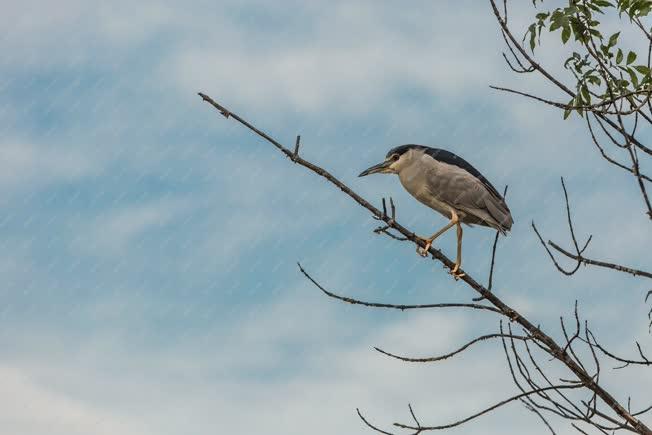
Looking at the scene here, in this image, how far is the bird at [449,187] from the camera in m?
7.20

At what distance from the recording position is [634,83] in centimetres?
459

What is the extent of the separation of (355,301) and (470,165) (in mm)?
3697

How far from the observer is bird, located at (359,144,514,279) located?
7.20m

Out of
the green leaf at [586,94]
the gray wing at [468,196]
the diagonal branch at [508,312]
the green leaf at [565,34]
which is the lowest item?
the diagonal branch at [508,312]

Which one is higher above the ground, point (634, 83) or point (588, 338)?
point (634, 83)

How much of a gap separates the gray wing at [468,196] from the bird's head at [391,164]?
10.7 inches

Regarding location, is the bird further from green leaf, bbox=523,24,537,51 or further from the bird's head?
green leaf, bbox=523,24,537,51

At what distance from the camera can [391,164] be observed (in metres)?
7.41

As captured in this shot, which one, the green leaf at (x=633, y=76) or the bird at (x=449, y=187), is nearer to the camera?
the green leaf at (x=633, y=76)

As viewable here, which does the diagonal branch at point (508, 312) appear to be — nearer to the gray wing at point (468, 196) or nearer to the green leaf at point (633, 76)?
the green leaf at point (633, 76)

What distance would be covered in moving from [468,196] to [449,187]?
201 millimetres

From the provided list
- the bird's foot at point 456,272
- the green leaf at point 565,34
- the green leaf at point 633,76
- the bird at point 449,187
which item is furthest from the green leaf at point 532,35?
the bird at point 449,187

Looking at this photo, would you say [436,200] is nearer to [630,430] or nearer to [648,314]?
[648,314]

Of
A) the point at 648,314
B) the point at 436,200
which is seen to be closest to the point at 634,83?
the point at 648,314
